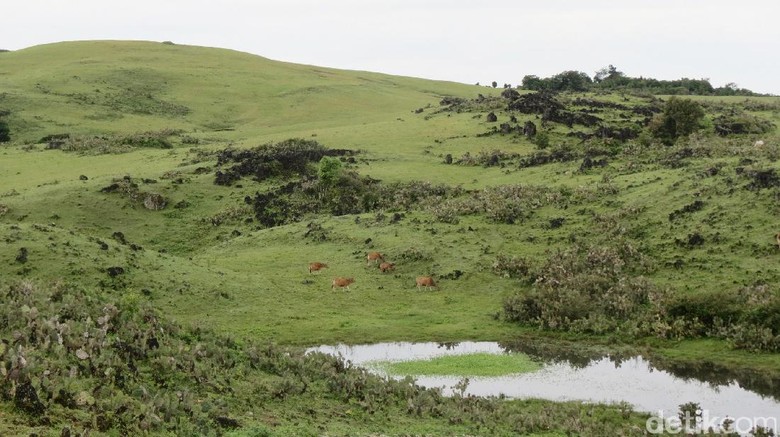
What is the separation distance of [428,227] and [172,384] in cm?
2714

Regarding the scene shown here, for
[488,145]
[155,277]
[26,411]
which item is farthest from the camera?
[488,145]

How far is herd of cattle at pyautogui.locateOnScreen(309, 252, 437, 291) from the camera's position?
34.9 m

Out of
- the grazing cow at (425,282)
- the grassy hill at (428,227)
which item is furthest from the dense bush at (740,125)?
the grazing cow at (425,282)

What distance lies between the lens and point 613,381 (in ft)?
80.1

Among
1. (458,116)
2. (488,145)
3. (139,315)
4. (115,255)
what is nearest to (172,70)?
(458,116)

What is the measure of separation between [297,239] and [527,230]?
1193cm

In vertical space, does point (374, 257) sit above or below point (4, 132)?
below

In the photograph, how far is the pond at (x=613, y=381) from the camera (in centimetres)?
2177

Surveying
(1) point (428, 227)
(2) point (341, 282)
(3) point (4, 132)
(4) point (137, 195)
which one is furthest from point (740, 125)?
(3) point (4, 132)

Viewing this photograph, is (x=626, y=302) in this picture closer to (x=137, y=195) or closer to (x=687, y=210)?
(x=687, y=210)

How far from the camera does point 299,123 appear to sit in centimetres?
9150

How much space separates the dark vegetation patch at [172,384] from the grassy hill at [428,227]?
1.13 m

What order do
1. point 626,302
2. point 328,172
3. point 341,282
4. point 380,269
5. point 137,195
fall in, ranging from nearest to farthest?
1. point 626,302
2. point 341,282
3. point 380,269
4. point 137,195
5. point 328,172

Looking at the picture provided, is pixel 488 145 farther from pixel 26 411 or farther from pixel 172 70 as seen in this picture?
pixel 172 70
